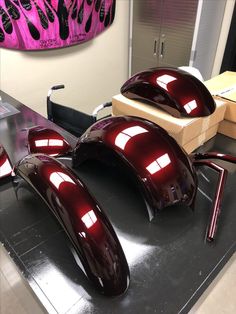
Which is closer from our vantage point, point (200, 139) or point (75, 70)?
point (200, 139)

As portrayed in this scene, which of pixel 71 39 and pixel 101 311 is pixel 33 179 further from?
pixel 71 39

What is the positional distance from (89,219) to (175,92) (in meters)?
0.50

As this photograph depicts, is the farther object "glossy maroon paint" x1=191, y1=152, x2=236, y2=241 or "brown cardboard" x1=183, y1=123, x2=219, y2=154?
"brown cardboard" x1=183, y1=123, x2=219, y2=154

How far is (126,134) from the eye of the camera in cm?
62

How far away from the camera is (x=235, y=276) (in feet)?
4.32

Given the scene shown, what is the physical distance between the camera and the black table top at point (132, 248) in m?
0.44

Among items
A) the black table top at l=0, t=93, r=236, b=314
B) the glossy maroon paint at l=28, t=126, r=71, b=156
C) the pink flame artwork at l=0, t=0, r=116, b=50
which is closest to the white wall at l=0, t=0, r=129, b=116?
the pink flame artwork at l=0, t=0, r=116, b=50

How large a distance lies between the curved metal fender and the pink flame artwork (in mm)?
1494

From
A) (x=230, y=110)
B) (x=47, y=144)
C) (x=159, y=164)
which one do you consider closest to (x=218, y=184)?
(x=159, y=164)

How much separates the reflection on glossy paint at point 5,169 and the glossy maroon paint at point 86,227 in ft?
0.67

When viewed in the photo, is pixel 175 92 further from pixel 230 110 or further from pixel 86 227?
pixel 86 227

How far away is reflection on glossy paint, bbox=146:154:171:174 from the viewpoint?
0.56 meters

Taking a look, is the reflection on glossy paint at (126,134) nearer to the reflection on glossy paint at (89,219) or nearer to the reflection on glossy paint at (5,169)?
the reflection on glossy paint at (89,219)

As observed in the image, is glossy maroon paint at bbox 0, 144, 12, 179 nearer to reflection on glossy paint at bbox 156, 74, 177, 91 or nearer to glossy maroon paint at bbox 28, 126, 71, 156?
glossy maroon paint at bbox 28, 126, 71, 156
